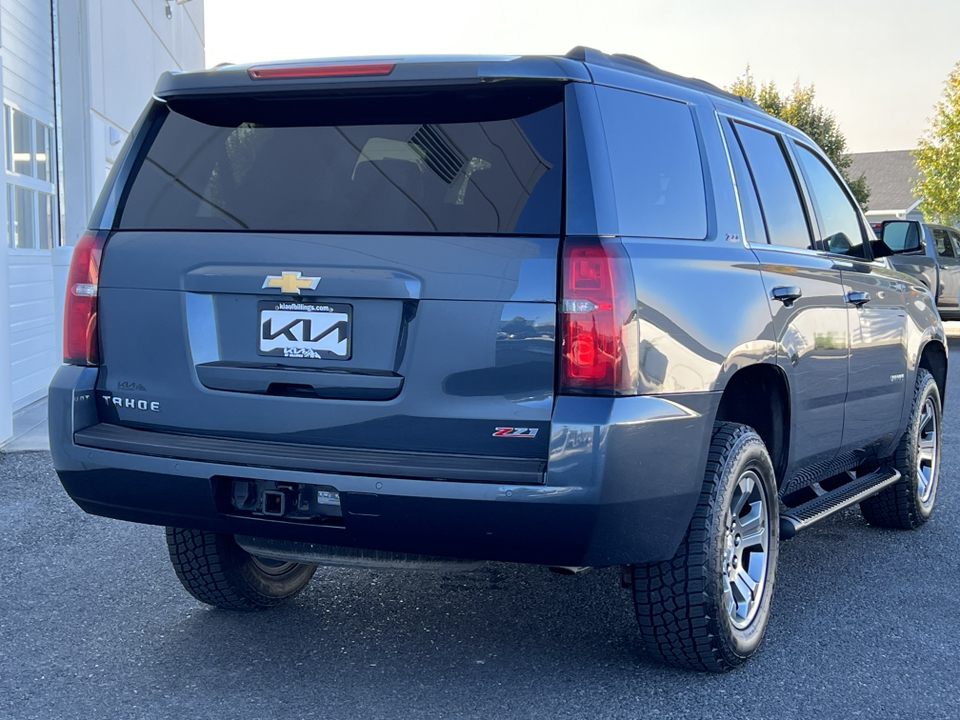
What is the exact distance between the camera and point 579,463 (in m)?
3.11

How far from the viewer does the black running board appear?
4.28 meters

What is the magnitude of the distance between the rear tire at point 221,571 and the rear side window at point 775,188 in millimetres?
2341

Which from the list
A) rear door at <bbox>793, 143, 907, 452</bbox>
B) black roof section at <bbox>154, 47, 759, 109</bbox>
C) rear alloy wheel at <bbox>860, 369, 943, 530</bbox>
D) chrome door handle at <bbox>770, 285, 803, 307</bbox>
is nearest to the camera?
black roof section at <bbox>154, 47, 759, 109</bbox>

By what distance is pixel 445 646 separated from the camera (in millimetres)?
4090

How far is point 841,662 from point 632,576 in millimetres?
867

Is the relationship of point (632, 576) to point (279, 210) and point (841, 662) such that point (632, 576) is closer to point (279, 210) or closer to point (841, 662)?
point (841, 662)

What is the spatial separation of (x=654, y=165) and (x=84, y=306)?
1.87 metres

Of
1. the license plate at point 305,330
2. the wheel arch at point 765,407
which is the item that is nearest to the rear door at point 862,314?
the wheel arch at point 765,407

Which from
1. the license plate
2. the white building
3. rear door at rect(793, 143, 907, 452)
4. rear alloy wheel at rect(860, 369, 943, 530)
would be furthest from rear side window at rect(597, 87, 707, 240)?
the white building

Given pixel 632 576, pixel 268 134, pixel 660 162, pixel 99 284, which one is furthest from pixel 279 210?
pixel 632 576

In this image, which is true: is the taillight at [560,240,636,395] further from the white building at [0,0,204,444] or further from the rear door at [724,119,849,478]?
the white building at [0,0,204,444]

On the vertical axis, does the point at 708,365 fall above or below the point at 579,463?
above

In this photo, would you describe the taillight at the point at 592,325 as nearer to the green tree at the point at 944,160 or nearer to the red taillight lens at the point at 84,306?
the red taillight lens at the point at 84,306

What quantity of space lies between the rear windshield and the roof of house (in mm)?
57119
